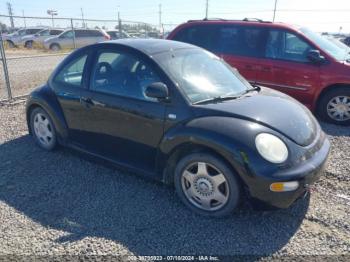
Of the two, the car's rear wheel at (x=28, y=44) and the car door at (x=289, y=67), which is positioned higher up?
the car door at (x=289, y=67)

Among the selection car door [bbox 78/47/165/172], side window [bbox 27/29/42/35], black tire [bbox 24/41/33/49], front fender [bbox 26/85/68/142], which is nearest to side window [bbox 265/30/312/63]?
car door [bbox 78/47/165/172]

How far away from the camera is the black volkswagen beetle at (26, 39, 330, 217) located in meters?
2.79

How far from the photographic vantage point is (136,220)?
3031 mm

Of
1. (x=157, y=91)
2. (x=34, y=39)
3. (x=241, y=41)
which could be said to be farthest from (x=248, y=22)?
(x=34, y=39)

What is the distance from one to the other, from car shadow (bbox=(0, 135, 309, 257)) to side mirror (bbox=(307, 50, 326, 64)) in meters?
3.37

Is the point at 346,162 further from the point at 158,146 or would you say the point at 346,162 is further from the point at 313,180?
the point at 158,146

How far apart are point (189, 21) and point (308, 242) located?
18.9ft

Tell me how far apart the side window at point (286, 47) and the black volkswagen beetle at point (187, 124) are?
261 cm

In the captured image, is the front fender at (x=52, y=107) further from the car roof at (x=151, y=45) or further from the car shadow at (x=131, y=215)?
the car roof at (x=151, y=45)

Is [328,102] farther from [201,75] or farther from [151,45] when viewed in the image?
[151,45]

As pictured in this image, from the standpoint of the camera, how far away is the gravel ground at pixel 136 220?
8.79 ft

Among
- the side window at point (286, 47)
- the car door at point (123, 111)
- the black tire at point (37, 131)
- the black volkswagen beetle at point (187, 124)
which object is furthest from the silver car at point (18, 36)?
the car door at point (123, 111)

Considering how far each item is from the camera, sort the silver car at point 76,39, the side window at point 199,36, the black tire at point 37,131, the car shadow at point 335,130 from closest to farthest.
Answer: the black tire at point 37,131, the car shadow at point 335,130, the side window at point 199,36, the silver car at point 76,39

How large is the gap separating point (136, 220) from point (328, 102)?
4.48m
